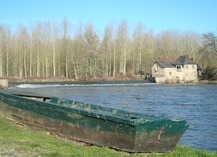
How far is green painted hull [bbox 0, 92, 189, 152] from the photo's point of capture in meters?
9.55

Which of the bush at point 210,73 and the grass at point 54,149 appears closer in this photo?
the grass at point 54,149

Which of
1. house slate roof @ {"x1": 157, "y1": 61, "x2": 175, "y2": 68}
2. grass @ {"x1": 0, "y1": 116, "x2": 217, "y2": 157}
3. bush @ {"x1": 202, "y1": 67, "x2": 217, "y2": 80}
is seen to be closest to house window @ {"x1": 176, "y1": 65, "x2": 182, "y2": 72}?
house slate roof @ {"x1": 157, "y1": 61, "x2": 175, "y2": 68}

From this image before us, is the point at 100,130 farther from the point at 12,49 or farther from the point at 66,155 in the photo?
the point at 12,49

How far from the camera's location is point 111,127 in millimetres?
10125

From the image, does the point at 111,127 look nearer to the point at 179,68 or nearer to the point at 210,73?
the point at 210,73

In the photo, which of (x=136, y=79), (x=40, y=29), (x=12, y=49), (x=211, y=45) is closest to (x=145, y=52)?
(x=136, y=79)

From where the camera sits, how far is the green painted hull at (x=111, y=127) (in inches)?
376

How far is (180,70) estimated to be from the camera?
85688mm

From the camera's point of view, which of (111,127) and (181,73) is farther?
(181,73)

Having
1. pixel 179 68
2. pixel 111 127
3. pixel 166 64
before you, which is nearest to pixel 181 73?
pixel 179 68

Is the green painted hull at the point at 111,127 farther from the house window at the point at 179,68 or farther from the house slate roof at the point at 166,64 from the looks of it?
the house window at the point at 179,68

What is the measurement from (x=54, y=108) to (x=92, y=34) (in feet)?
253

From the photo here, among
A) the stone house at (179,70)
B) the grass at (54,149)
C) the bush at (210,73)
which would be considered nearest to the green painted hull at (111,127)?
the grass at (54,149)

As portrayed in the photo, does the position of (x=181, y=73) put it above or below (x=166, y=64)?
below
